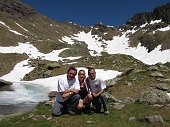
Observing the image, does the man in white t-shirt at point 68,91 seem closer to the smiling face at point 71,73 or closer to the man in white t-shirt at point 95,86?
the smiling face at point 71,73

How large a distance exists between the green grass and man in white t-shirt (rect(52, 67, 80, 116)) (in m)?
0.73

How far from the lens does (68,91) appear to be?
20.2 metres

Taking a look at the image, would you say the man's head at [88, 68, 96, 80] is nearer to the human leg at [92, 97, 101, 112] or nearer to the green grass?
the human leg at [92, 97, 101, 112]

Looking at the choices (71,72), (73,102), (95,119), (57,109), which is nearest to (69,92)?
(73,102)

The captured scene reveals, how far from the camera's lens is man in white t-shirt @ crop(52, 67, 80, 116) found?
20.2 m

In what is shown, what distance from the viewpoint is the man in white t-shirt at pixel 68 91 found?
2020 centimetres

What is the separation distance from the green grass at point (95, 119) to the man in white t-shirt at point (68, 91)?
730 mm

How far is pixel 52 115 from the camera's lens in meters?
21.7

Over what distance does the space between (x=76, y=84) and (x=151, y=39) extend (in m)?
183

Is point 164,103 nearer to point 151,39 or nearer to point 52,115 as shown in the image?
point 52,115

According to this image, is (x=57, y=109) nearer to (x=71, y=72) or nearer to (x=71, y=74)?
(x=71, y=74)

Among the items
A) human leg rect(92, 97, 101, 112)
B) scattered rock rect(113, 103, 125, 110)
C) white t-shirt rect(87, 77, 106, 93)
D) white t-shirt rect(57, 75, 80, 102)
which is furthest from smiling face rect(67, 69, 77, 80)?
scattered rock rect(113, 103, 125, 110)

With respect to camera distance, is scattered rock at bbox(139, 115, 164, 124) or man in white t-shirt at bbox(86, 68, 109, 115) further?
man in white t-shirt at bbox(86, 68, 109, 115)

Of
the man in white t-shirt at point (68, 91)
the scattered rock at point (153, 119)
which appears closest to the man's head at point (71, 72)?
the man in white t-shirt at point (68, 91)
